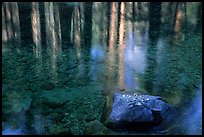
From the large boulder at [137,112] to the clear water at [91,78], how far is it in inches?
17.3

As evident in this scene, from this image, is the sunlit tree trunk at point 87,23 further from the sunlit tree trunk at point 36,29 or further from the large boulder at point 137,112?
the large boulder at point 137,112

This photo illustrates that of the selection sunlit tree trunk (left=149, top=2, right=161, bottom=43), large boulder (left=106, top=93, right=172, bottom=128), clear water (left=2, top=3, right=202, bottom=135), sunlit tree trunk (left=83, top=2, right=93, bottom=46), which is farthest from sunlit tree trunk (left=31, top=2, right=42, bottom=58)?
large boulder (left=106, top=93, right=172, bottom=128)

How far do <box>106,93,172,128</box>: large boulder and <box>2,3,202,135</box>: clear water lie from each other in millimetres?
439

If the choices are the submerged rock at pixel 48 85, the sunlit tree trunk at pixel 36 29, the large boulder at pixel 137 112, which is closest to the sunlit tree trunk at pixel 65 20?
the sunlit tree trunk at pixel 36 29

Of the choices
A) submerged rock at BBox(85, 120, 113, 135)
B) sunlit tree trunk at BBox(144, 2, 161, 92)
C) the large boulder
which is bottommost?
submerged rock at BBox(85, 120, 113, 135)

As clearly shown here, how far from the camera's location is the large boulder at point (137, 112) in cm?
1092

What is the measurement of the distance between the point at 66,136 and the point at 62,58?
23.2ft

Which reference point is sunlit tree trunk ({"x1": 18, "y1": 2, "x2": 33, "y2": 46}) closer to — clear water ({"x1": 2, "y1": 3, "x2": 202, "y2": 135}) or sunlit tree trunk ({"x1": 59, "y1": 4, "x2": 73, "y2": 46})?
clear water ({"x1": 2, "y1": 3, "x2": 202, "y2": 135})

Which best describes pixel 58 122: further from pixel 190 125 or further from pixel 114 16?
pixel 114 16

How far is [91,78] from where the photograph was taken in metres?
15.0

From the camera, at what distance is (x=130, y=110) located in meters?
11.0

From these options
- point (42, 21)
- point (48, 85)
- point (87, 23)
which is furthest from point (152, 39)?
point (48, 85)

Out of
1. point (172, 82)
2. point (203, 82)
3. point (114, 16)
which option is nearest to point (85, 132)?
point (172, 82)

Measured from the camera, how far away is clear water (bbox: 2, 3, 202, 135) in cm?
1159
